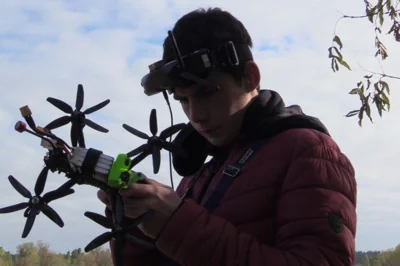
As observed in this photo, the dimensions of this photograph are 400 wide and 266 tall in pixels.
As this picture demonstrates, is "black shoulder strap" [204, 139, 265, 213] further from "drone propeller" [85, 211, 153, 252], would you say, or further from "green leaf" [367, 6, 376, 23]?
"green leaf" [367, 6, 376, 23]

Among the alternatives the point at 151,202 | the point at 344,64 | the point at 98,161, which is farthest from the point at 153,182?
the point at 344,64

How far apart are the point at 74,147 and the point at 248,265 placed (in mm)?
653

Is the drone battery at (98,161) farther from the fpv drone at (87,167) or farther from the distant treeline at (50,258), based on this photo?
the distant treeline at (50,258)

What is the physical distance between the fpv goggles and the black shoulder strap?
0.89 feet

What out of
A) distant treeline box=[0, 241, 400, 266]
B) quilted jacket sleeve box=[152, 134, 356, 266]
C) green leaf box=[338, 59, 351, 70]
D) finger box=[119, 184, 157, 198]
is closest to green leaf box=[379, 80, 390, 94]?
green leaf box=[338, 59, 351, 70]

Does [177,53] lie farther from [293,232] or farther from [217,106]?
[293,232]

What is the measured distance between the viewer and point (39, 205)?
2102 mm

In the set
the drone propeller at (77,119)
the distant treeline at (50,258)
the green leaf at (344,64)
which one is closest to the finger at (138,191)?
the drone propeller at (77,119)

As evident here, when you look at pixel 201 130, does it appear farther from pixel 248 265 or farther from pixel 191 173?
pixel 248 265

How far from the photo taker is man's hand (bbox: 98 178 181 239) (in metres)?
2.06

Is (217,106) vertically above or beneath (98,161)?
above

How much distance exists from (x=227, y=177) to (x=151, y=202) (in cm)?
44

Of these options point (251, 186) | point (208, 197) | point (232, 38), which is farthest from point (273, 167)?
point (232, 38)

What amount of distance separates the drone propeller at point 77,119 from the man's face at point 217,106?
34 centimetres
